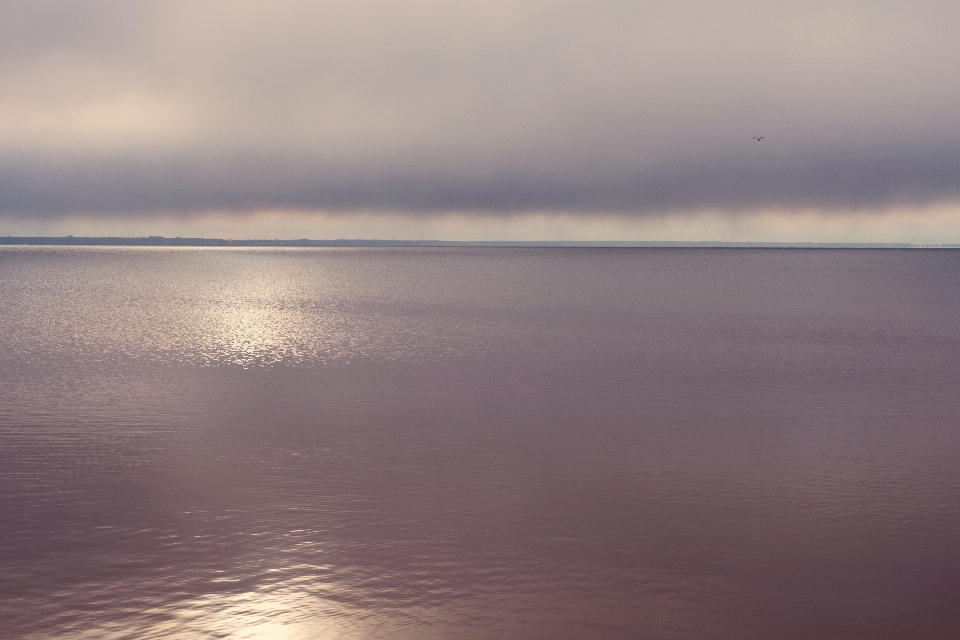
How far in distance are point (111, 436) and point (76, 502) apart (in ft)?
16.4

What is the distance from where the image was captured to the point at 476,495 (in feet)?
51.7

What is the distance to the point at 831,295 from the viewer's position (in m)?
83.8

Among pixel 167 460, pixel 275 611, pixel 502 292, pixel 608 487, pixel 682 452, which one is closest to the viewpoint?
pixel 275 611

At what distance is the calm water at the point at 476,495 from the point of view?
11.1m

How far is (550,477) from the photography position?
17.0m

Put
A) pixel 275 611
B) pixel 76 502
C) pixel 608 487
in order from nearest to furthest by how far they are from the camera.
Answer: pixel 275 611 < pixel 76 502 < pixel 608 487

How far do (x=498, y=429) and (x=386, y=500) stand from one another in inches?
257

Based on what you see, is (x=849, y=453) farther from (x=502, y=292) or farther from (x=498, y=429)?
(x=502, y=292)

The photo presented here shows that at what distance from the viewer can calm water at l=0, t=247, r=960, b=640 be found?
11062mm

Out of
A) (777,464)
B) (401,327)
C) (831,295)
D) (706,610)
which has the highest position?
(831,295)

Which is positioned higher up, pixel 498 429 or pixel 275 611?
pixel 498 429

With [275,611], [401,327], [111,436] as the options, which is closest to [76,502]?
[111,436]

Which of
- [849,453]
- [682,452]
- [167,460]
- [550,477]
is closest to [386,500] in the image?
[550,477]

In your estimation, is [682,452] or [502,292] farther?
[502,292]
